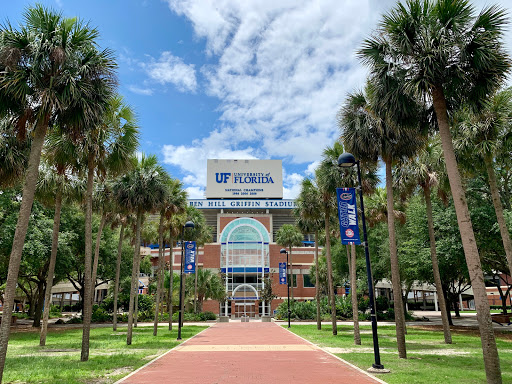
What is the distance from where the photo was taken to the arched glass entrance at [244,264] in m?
63.2

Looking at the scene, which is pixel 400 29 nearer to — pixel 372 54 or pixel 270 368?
pixel 372 54

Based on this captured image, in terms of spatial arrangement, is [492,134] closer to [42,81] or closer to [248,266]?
[42,81]

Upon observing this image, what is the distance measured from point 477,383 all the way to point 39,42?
1492cm

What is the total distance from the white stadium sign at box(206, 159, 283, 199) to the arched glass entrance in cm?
1135

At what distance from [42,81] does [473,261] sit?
12.7 meters

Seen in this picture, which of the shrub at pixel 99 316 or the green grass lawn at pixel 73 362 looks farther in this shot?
the shrub at pixel 99 316

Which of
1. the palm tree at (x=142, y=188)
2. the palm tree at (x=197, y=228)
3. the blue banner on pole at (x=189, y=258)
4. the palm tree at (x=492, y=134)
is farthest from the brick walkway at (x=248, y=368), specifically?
the palm tree at (x=197, y=228)

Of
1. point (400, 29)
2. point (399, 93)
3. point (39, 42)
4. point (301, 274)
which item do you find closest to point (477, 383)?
point (399, 93)

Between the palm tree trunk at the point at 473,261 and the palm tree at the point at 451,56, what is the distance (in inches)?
0.9

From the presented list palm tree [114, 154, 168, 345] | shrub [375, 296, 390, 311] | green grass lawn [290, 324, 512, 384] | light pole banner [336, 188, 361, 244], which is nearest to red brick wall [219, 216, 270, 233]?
shrub [375, 296, 390, 311]

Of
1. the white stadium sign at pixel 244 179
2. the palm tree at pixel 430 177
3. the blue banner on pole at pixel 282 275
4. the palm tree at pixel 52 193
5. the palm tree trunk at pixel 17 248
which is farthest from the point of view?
the white stadium sign at pixel 244 179

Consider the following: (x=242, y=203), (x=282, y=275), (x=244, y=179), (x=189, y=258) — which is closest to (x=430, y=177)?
(x=189, y=258)

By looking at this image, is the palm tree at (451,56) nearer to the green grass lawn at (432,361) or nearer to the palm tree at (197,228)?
the green grass lawn at (432,361)

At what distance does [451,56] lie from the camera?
10.7 meters
